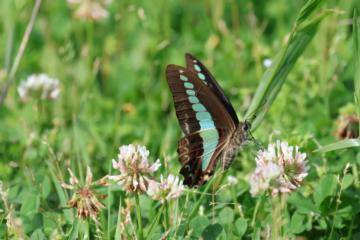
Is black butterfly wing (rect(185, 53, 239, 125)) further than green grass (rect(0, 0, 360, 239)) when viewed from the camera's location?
Yes

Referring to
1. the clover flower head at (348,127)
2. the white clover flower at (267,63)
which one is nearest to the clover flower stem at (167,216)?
the clover flower head at (348,127)

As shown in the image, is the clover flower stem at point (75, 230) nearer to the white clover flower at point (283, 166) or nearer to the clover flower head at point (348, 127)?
the white clover flower at point (283, 166)

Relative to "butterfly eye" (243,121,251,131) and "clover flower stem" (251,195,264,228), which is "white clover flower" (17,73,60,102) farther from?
"clover flower stem" (251,195,264,228)

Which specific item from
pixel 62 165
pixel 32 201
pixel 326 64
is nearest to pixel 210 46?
pixel 326 64

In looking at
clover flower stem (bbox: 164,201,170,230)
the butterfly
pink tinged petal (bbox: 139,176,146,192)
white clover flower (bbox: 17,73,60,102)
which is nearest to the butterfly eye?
the butterfly

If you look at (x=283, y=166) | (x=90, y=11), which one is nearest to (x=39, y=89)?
(x=90, y=11)

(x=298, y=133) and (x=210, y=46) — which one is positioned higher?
(x=210, y=46)

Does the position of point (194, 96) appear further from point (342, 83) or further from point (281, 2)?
point (281, 2)
